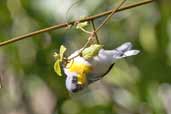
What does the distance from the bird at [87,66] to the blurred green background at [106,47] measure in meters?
0.33

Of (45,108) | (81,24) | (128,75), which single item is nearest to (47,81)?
(128,75)

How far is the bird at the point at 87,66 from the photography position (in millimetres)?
902

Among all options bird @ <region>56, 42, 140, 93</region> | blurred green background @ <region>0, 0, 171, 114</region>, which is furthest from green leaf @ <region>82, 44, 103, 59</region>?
blurred green background @ <region>0, 0, 171, 114</region>

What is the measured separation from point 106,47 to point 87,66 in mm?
614

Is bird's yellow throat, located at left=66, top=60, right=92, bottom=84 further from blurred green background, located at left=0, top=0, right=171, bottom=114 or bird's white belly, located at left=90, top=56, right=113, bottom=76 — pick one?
blurred green background, located at left=0, top=0, right=171, bottom=114

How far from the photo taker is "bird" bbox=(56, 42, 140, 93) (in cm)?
90

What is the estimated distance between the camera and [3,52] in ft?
4.93

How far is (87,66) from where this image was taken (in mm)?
915

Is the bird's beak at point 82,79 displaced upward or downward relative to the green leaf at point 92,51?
downward

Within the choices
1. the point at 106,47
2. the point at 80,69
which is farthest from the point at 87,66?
the point at 106,47

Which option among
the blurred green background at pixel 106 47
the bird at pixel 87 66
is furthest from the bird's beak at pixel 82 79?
the blurred green background at pixel 106 47

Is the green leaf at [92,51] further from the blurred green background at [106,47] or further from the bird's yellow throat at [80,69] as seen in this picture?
the blurred green background at [106,47]

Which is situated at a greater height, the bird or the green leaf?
the green leaf

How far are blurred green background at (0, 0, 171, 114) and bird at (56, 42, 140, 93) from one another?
33 centimetres
